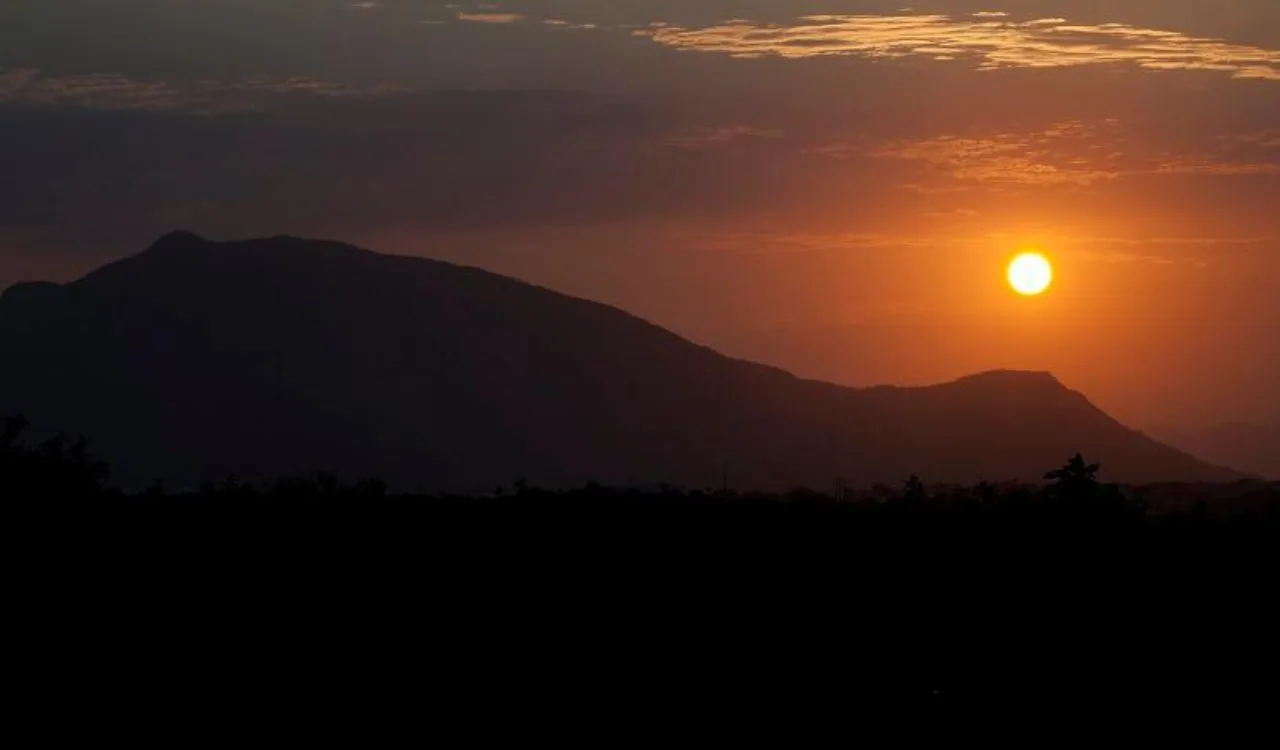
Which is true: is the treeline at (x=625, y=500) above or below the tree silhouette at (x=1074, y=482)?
below

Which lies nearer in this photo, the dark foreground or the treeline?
the dark foreground

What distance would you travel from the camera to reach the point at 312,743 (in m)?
25.7

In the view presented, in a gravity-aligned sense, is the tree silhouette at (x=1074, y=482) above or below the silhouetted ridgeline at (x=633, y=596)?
above

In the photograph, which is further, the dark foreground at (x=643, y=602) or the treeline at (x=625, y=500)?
the treeline at (x=625, y=500)

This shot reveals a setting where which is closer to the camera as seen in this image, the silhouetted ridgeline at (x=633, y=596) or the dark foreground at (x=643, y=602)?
the dark foreground at (x=643, y=602)

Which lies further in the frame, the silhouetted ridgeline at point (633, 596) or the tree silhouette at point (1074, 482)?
the tree silhouette at point (1074, 482)

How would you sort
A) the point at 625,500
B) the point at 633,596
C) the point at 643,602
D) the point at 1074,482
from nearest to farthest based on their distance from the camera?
the point at 643,602
the point at 633,596
the point at 1074,482
the point at 625,500

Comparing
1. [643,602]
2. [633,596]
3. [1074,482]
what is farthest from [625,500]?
[1074,482]

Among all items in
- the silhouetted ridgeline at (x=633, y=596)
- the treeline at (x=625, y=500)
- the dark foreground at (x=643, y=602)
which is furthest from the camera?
the treeline at (x=625, y=500)

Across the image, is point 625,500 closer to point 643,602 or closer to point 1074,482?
point 643,602

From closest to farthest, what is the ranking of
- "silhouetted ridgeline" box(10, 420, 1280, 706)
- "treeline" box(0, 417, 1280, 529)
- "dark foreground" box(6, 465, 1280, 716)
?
"dark foreground" box(6, 465, 1280, 716)
"silhouetted ridgeline" box(10, 420, 1280, 706)
"treeline" box(0, 417, 1280, 529)

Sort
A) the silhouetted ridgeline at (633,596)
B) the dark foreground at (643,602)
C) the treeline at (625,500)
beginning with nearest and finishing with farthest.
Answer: the dark foreground at (643,602) → the silhouetted ridgeline at (633,596) → the treeline at (625,500)

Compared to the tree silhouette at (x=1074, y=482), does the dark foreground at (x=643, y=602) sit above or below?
below

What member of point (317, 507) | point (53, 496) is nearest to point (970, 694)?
point (317, 507)
